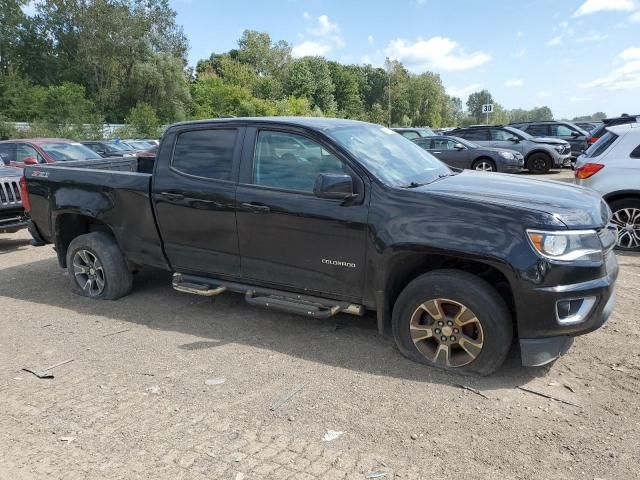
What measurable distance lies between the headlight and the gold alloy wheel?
0.64m

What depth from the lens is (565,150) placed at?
17406 millimetres

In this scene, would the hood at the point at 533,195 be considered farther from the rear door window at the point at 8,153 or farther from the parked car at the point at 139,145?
the parked car at the point at 139,145

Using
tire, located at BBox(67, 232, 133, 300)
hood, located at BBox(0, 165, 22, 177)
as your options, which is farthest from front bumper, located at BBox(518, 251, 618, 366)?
hood, located at BBox(0, 165, 22, 177)

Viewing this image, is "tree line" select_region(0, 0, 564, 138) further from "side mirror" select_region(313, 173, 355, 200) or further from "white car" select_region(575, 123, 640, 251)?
"side mirror" select_region(313, 173, 355, 200)

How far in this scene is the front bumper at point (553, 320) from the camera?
10.8 ft

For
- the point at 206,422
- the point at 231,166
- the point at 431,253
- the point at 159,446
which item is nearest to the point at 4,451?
the point at 159,446

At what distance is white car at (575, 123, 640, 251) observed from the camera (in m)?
6.91

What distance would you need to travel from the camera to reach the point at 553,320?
333cm

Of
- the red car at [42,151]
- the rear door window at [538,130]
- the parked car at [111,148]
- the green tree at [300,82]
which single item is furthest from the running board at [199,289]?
the green tree at [300,82]

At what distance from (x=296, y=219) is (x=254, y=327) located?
1180 millimetres

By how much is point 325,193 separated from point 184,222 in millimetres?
1606

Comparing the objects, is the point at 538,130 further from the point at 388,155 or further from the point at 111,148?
the point at 388,155

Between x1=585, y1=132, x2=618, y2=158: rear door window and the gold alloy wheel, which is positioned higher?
x1=585, y1=132, x2=618, y2=158: rear door window

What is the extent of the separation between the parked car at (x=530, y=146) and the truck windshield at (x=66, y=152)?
12196mm
